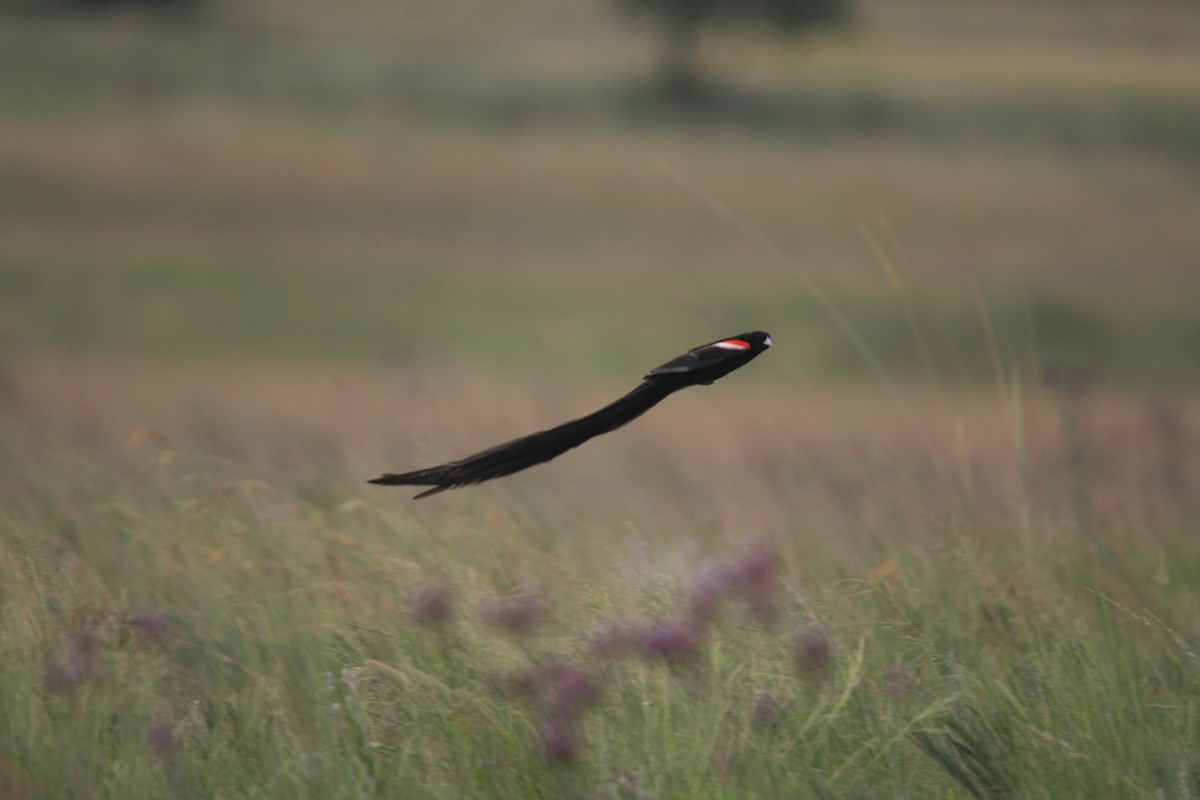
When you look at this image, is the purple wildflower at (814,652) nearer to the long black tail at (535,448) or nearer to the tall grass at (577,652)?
the tall grass at (577,652)

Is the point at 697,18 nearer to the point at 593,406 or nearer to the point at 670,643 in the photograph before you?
the point at 593,406

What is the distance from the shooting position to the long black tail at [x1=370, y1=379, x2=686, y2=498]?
1.82 meters

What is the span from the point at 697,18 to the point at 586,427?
145ft

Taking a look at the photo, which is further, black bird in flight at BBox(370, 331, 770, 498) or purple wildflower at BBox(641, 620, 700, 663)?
purple wildflower at BBox(641, 620, 700, 663)

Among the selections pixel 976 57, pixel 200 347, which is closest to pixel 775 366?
pixel 200 347

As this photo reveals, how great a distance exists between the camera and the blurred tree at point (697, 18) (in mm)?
43156

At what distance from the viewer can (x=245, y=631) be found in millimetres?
2309

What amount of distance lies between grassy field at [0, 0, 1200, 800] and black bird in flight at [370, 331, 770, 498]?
0.33m

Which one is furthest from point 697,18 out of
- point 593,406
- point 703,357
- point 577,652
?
point 703,357

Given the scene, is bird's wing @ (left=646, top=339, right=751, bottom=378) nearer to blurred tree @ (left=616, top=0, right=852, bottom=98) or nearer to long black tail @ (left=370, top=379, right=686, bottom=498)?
long black tail @ (left=370, top=379, right=686, bottom=498)

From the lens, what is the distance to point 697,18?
144ft

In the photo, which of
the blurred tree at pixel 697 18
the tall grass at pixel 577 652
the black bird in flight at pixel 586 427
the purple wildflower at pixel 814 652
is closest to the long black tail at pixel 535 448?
the black bird in flight at pixel 586 427

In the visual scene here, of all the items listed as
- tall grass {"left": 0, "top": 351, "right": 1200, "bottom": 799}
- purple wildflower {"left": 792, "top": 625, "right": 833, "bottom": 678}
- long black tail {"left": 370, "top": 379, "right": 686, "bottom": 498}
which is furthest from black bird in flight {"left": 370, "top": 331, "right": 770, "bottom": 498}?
purple wildflower {"left": 792, "top": 625, "right": 833, "bottom": 678}

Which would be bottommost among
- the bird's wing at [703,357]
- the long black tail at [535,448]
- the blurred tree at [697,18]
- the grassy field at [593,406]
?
the grassy field at [593,406]
